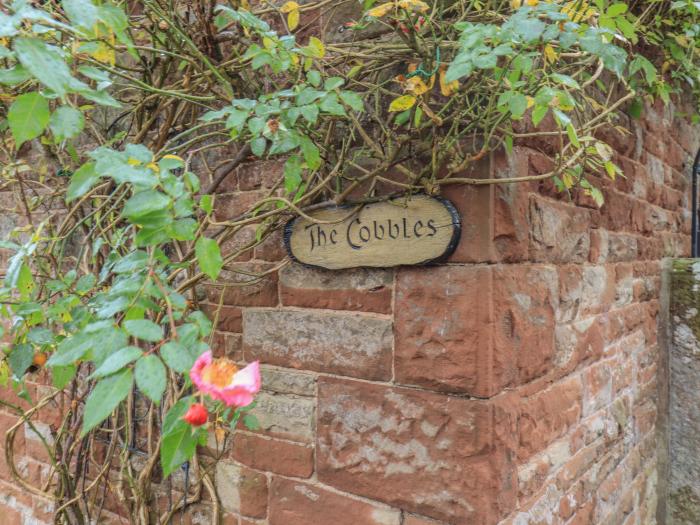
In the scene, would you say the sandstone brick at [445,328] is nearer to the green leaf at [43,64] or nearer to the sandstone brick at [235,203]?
the sandstone brick at [235,203]

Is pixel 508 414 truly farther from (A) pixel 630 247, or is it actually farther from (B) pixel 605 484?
(A) pixel 630 247

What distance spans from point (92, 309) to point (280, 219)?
1.89ft

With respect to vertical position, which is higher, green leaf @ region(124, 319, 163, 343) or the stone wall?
green leaf @ region(124, 319, 163, 343)

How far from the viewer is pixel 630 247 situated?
2527 millimetres

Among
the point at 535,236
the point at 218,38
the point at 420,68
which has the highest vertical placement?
the point at 218,38

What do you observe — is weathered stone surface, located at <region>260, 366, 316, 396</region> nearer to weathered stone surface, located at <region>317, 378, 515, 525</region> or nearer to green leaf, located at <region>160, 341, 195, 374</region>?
weathered stone surface, located at <region>317, 378, 515, 525</region>

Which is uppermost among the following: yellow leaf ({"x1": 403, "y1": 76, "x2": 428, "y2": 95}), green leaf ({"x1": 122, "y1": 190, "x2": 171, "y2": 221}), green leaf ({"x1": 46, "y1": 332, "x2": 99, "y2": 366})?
yellow leaf ({"x1": 403, "y1": 76, "x2": 428, "y2": 95})

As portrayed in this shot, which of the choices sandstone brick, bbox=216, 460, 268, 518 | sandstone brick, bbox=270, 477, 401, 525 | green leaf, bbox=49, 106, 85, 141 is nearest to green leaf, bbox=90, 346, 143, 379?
green leaf, bbox=49, 106, 85, 141

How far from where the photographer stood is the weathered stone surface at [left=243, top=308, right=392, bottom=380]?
1544 mm

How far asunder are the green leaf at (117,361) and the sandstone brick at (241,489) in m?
1.03

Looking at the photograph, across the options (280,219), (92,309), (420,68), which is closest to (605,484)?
(280,219)

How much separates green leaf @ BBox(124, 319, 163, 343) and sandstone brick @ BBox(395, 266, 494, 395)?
72 cm

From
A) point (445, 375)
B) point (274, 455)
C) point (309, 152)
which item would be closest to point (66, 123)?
point (309, 152)

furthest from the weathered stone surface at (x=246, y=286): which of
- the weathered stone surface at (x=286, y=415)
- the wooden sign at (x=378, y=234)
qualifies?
the weathered stone surface at (x=286, y=415)
